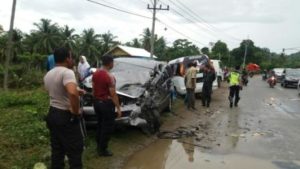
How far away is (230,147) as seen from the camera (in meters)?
9.62

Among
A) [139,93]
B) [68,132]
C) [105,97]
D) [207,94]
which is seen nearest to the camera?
[68,132]

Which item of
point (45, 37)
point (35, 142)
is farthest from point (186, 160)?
point (45, 37)

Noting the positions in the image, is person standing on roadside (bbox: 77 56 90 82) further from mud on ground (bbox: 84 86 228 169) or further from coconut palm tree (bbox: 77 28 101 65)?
coconut palm tree (bbox: 77 28 101 65)

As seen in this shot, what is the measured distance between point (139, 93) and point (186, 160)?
2.34 metres

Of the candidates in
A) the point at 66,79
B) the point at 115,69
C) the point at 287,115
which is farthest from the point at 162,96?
the point at 66,79

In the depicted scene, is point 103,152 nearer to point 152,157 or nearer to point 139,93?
point 152,157

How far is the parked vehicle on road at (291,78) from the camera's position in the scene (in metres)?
34.4

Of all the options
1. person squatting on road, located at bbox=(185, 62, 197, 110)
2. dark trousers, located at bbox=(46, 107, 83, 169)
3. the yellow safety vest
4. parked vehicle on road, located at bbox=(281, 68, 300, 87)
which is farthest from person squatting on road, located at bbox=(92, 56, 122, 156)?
parked vehicle on road, located at bbox=(281, 68, 300, 87)

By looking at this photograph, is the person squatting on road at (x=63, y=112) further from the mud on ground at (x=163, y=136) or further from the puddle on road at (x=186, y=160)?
the puddle on road at (x=186, y=160)

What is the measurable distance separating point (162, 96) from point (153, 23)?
2634 centimetres

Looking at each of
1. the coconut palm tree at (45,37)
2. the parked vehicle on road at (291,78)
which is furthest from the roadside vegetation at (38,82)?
the parked vehicle on road at (291,78)

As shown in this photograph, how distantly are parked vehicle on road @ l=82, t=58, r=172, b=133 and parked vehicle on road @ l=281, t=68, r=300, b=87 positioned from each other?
23.3 meters

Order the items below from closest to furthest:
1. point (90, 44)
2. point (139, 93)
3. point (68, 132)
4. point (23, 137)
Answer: point (68, 132) → point (23, 137) → point (139, 93) → point (90, 44)

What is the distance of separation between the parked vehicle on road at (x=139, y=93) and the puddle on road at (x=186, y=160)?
2.65 ft
